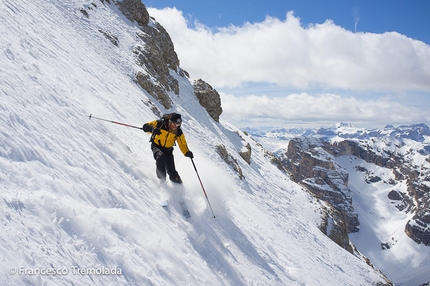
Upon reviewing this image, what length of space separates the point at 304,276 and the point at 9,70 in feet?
45.7

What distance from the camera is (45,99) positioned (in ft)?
29.3

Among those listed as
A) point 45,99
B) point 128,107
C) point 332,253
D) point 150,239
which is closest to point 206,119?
point 128,107

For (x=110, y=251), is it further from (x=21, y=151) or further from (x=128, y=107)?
(x=128, y=107)

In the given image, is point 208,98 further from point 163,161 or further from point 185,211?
point 185,211

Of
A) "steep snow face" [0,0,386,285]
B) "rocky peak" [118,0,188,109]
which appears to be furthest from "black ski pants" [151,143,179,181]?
"rocky peak" [118,0,188,109]

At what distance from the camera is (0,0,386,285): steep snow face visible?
476 centimetres

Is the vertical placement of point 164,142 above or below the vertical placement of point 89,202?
above

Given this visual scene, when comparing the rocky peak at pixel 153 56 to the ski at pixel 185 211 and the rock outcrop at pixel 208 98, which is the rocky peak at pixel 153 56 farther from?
the ski at pixel 185 211

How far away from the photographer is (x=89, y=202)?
20.4ft

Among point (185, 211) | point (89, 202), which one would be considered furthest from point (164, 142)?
point (89, 202)

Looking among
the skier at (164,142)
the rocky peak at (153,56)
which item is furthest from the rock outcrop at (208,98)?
the skier at (164,142)

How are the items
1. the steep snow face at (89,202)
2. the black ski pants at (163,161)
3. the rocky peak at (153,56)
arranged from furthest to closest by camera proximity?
the rocky peak at (153,56)
the black ski pants at (163,161)
the steep snow face at (89,202)

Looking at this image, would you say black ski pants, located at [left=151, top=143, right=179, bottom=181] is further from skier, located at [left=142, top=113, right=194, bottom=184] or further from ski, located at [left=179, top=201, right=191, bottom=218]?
ski, located at [left=179, top=201, right=191, bottom=218]

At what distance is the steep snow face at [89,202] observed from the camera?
476cm
